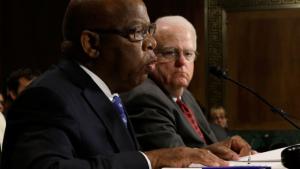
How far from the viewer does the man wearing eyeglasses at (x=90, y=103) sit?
5.26 ft

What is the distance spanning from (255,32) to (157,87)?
4613 millimetres

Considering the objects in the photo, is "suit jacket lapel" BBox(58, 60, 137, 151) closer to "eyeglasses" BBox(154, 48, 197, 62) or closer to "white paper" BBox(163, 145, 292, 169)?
"white paper" BBox(163, 145, 292, 169)

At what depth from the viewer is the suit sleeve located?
1563 millimetres

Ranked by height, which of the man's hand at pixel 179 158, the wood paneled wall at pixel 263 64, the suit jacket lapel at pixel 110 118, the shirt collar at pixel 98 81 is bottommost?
the wood paneled wall at pixel 263 64

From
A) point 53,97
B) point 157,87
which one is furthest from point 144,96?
point 53,97

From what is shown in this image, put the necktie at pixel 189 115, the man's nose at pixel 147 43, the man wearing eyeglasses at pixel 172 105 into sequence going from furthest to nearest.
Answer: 1. the necktie at pixel 189 115
2. the man wearing eyeglasses at pixel 172 105
3. the man's nose at pixel 147 43

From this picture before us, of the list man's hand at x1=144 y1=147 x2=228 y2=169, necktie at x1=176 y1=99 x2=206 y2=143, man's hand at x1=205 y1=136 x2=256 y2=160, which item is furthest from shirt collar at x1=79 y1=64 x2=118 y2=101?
necktie at x1=176 y1=99 x2=206 y2=143

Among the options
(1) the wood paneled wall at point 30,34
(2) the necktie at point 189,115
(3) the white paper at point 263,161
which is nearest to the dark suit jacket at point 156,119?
(2) the necktie at point 189,115

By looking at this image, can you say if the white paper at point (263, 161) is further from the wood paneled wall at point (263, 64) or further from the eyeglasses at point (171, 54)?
the wood paneled wall at point (263, 64)

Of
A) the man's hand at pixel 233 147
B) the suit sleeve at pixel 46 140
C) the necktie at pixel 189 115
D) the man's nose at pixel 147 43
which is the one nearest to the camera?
the suit sleeve at pixel 46 140

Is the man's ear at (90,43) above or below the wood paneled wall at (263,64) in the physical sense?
above

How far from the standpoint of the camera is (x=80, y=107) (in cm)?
175

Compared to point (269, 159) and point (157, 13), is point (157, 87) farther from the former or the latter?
point (157, 13)

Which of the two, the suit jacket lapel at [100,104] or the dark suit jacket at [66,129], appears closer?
the dark suit jacket at [66,129]
